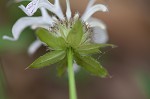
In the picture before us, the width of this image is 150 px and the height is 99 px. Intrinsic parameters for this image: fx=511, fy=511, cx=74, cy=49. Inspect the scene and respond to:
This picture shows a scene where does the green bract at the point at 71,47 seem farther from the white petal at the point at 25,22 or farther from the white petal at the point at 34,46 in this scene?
the white petal at the point at 34,46

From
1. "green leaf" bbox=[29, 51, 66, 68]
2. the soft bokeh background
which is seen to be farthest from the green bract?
the soft bokeh background

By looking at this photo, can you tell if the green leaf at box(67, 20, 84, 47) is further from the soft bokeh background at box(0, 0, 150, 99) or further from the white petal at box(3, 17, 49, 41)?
the soft bokeh background at box(0, 0, 150, 99)

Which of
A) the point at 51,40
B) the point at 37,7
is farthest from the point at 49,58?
the point at 37,7

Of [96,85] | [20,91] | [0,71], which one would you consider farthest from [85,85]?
[0,71]

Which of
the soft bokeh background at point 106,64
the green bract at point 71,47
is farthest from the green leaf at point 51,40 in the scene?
the soft bokeh background at point 106,64

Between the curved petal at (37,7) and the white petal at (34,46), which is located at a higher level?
the curved petal at (37,7)

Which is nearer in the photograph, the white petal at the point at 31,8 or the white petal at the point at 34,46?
the white petal at the point at 31,8
